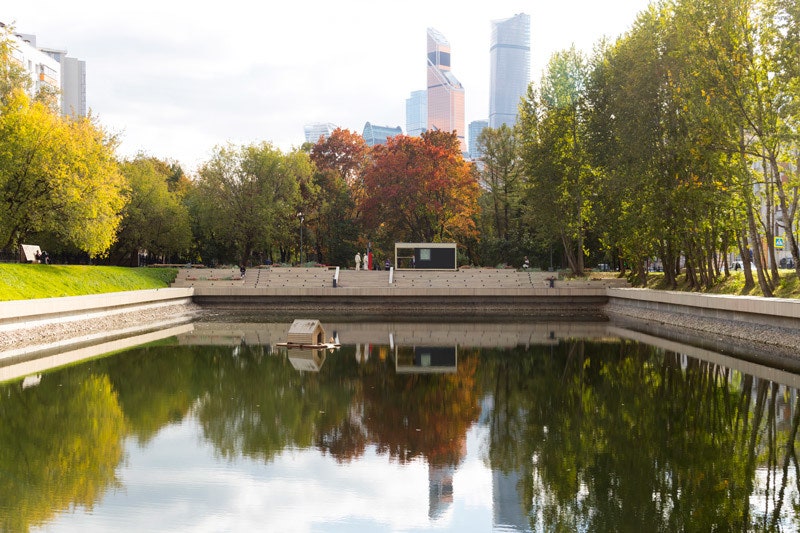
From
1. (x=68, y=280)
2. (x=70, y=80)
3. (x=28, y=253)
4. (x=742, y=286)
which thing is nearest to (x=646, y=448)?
(x=742, y=286)

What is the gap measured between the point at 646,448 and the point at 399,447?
390 centimetres

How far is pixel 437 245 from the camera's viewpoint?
185 feet

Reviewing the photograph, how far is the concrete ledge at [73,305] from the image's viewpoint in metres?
24.5

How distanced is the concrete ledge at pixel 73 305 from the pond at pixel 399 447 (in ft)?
17.1

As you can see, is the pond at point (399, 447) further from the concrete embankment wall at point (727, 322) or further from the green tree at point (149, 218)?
the green tree at point (149, 218)

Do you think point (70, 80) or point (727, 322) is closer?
point (727, 322)

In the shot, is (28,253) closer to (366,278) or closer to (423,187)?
(366,278)

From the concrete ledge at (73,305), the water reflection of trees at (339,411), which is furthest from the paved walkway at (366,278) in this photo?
the water reflection of trees at (339,411)

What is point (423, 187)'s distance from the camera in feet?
196

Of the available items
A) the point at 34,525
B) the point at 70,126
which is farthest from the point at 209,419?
the point at 70,126

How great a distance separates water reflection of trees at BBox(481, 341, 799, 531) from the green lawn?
865 inches

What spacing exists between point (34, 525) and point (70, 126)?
1502 inches

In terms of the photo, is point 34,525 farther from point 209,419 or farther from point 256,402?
point 256,402

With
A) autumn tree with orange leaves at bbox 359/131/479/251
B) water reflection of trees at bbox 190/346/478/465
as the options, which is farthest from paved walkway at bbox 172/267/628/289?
water reflection of trees at bbox 190/346/478/465
